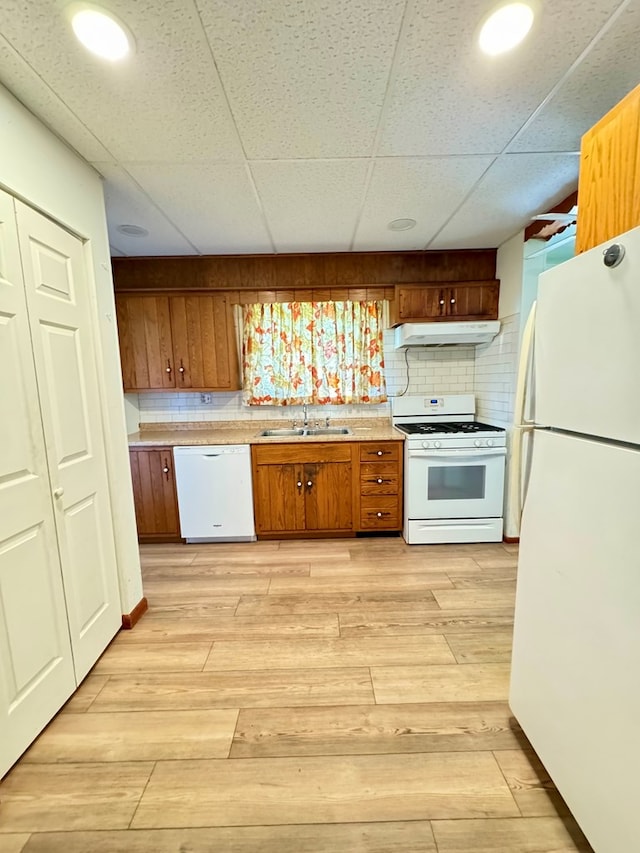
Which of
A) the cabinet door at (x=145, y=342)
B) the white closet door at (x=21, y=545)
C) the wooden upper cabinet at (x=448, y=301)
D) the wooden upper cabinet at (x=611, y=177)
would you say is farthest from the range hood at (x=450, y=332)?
the white closet door at (x=21, y=545)

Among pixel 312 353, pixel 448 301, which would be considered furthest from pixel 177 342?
pixel 448 301

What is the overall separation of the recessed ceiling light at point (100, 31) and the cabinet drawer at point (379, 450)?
2.49 metres

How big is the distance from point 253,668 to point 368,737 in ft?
2.04

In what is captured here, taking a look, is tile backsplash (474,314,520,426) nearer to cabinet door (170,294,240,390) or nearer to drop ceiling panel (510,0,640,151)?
drop ceiling panel (510,0,640,151)

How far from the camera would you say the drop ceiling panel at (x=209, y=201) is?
A: 1.80m

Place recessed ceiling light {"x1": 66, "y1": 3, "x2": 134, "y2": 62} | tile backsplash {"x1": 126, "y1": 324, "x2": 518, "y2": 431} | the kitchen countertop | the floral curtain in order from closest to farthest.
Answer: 1. recessed ceiling light {"x1": 66, "y1": 3, "x2": 134, "y2": 62}
2. the kitchen countertop
3. the floral curtain
4. tile backsplash {"x1": 126, "y1": 324, "x2": 518, "y2": 431}

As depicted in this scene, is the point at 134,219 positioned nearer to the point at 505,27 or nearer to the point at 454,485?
the point at 505,27

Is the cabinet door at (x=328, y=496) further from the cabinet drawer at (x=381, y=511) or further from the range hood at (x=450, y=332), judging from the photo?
the range hood at (x=450, y=332)

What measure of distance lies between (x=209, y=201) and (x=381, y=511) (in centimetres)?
258

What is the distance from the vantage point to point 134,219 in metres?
2.32

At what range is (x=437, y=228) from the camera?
260 cm

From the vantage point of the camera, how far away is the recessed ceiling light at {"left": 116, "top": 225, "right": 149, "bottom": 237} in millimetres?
2432

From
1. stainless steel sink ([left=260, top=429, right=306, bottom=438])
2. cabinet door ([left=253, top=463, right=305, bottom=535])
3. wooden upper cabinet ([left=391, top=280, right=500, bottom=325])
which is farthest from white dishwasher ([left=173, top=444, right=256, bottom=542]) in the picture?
wooden upper cabinet ([left=391, top=280, right=500, bottom=325])

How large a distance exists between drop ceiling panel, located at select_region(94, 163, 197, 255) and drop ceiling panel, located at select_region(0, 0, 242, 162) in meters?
0.24
